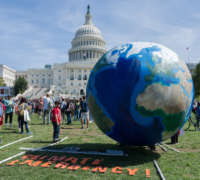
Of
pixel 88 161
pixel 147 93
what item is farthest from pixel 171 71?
pixel 88 161

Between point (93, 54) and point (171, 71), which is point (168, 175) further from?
point (93, 54)

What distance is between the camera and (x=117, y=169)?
559 cm

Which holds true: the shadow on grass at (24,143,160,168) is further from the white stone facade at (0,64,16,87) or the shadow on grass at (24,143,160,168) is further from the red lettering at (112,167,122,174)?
the white stone facade at (0,64,16,87)

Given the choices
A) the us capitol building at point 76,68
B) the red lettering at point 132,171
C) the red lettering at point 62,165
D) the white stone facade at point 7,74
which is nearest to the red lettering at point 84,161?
the red lettering at point 62,165

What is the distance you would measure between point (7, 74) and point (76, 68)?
47.5 meters

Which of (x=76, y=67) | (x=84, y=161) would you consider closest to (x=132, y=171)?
(x=84, y=161)

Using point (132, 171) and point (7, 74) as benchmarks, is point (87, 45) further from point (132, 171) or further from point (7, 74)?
point (132, 171)

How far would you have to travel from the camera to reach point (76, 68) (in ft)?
343

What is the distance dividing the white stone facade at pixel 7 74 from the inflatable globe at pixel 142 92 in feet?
396

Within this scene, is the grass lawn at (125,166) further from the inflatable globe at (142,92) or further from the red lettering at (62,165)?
the inflatable globe at (142,92)

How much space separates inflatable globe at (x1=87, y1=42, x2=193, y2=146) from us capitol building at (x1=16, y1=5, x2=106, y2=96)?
91019mm

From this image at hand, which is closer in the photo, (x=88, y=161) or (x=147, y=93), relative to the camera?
(x=147, y=93)

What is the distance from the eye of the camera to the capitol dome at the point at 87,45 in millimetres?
107125

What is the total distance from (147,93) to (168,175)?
204 cm
